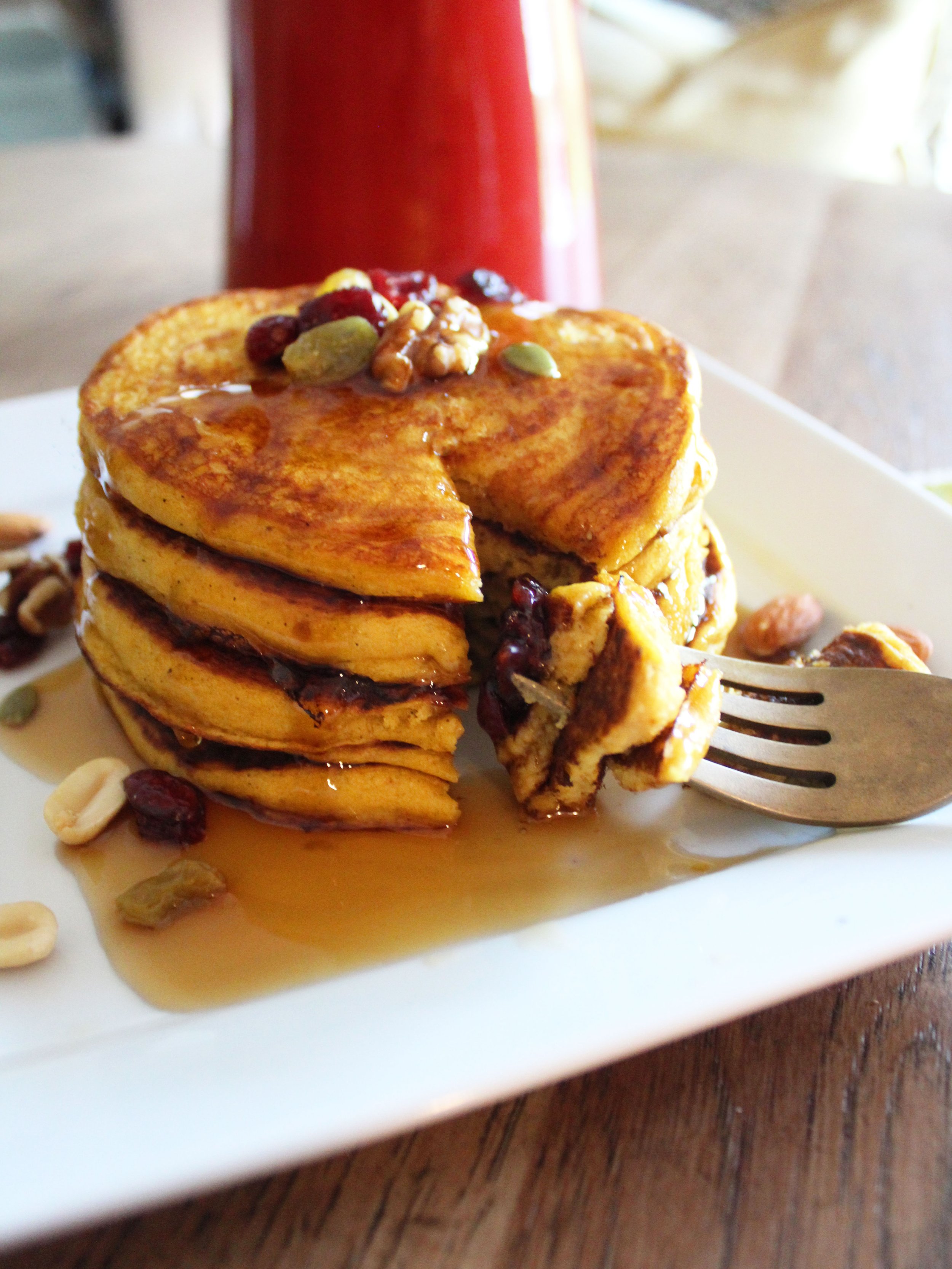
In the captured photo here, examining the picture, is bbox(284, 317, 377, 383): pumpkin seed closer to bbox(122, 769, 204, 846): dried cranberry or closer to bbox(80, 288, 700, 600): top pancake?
bbox(80, 288, 700, 600): top pancake

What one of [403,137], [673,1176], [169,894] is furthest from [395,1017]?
[403,137]

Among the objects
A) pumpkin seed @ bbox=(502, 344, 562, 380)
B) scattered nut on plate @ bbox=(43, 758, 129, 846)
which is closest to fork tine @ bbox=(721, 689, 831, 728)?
pumpkin seed @ bbox=(502, 344, 562, 380)

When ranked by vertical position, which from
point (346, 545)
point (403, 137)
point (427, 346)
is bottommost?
point (346, 545)

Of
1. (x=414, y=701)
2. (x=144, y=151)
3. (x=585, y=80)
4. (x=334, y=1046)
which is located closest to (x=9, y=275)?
(x=144, y=151)

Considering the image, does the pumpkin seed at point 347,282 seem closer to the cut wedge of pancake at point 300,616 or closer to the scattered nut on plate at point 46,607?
the cut wedge of pancake at point 300,616

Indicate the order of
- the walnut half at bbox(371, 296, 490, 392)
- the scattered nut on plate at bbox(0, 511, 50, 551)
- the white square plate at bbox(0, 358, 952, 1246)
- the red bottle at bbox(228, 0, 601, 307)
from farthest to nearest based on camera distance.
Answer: the red bottle at bbox(228, 0, 601, 307) → the scattered nut on plate at bbox(0, 511, 50, 551) → the walnut half at bbox(371, 296, 490, 392) → the white square plate at bbox(0, 358, 952, 1246)

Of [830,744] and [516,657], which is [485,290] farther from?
[830,744]
